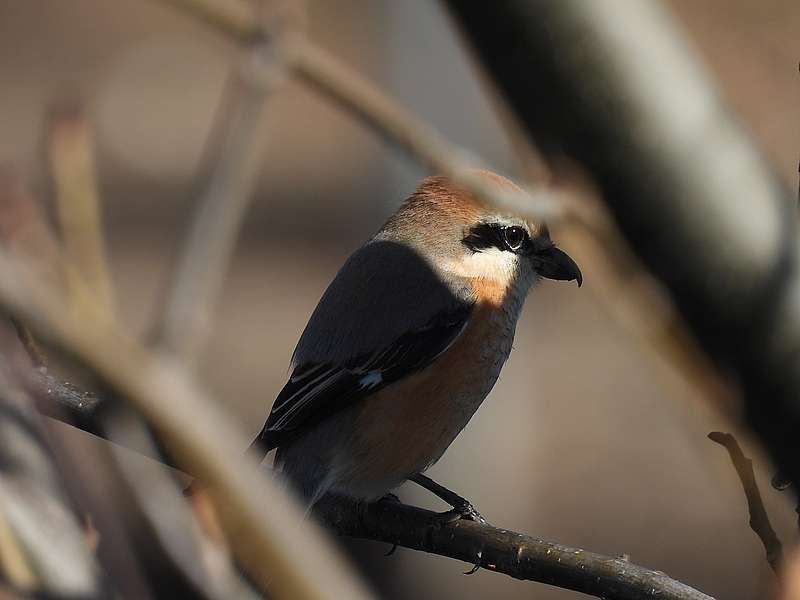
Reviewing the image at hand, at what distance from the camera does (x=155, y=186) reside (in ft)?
21.0

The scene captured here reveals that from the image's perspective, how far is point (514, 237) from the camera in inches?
124

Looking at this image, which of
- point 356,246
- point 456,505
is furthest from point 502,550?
point 356,246

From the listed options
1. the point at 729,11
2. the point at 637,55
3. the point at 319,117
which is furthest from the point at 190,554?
the point at 319,117

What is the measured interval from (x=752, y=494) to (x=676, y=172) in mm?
462

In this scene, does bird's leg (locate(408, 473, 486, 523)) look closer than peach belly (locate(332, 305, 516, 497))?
Yes

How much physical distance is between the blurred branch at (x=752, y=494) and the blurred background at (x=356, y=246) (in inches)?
157

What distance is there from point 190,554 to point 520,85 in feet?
2.42

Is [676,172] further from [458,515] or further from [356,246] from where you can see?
[356,246]

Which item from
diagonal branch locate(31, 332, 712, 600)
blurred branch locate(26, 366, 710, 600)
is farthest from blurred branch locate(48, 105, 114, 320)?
blurred branch locate(26, 366, 710, 600)

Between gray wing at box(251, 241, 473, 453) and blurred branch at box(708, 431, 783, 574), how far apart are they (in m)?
1.46

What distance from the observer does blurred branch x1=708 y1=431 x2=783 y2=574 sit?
1515 mm

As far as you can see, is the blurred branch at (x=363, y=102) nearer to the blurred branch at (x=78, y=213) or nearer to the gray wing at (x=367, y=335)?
the blurred branch at (x=78, y=213)

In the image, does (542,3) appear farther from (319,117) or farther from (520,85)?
(319,117)

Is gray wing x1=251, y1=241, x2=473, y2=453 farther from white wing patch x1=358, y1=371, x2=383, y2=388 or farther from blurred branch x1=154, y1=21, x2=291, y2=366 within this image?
blurred branch x1=154, y1=21, x2=291, y2=366
